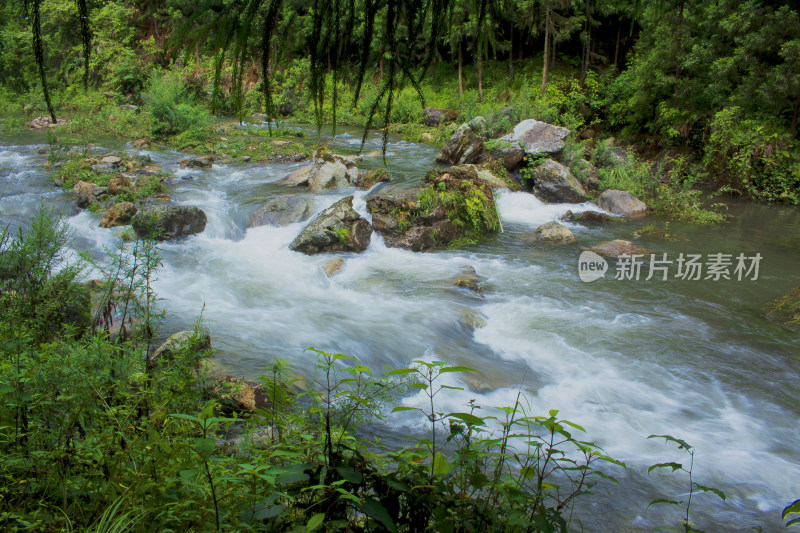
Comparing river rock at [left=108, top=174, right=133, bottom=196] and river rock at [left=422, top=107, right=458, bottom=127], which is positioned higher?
river rock at [left=422, top=107, right=458, bottom=127]

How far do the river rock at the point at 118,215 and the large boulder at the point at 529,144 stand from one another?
9.14m

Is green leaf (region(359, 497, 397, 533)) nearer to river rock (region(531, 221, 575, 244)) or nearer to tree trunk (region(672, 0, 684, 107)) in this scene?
river rock (region(531, 221, 575, 244))

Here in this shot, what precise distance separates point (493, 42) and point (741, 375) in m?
5.46

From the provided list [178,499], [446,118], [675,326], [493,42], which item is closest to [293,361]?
[178,499]

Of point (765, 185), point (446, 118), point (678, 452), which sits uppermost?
point (446, 118)

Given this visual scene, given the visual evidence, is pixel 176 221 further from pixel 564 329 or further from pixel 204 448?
pixel 204 448

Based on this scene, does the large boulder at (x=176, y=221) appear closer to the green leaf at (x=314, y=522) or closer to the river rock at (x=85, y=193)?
the river rock at (x=85, y=193)

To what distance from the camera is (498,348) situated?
20.1ft

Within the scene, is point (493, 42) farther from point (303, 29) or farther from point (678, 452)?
point (678, 452)

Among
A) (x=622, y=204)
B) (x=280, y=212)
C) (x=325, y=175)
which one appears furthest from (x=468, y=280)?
(x=622, y=204)

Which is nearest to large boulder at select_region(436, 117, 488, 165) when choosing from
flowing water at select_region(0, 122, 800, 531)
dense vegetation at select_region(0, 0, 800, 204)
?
dense vegetation at select_region(0, 0, 800, 204)

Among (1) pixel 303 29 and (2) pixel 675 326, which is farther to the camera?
(2) pixel 675 326

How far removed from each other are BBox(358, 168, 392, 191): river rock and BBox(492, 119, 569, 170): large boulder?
11.7 ft

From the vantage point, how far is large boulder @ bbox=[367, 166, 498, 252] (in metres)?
9.45
